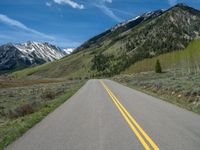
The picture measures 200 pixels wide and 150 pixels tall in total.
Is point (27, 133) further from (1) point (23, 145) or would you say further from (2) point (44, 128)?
(1) point (23, 145)

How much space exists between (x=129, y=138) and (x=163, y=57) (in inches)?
7657

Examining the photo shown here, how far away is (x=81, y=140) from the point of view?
8406mm

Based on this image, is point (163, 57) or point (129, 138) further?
point (163, 57)

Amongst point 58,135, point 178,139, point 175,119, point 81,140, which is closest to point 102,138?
point 81,140

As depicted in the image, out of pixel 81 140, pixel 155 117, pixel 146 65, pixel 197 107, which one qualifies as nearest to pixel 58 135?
pixel 81 140

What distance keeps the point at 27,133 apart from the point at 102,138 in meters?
2.86

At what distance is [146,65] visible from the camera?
194 meters

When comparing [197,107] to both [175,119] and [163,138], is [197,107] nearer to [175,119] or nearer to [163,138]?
[175,119]

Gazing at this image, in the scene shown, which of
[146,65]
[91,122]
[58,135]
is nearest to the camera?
[58,135]

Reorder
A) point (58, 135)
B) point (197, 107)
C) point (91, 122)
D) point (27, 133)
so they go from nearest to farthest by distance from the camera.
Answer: point (58, 135)
point (27, 133)
point (91, 122)
point (197, 107)

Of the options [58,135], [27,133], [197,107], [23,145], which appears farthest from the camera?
[197,107]

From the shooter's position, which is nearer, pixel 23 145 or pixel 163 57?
pixel 23 145

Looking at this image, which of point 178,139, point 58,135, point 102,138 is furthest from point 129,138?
point 58,135

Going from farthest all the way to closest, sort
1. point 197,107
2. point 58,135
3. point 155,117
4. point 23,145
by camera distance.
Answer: point 197,107, point 155,117, point 58,135, point 23,145
